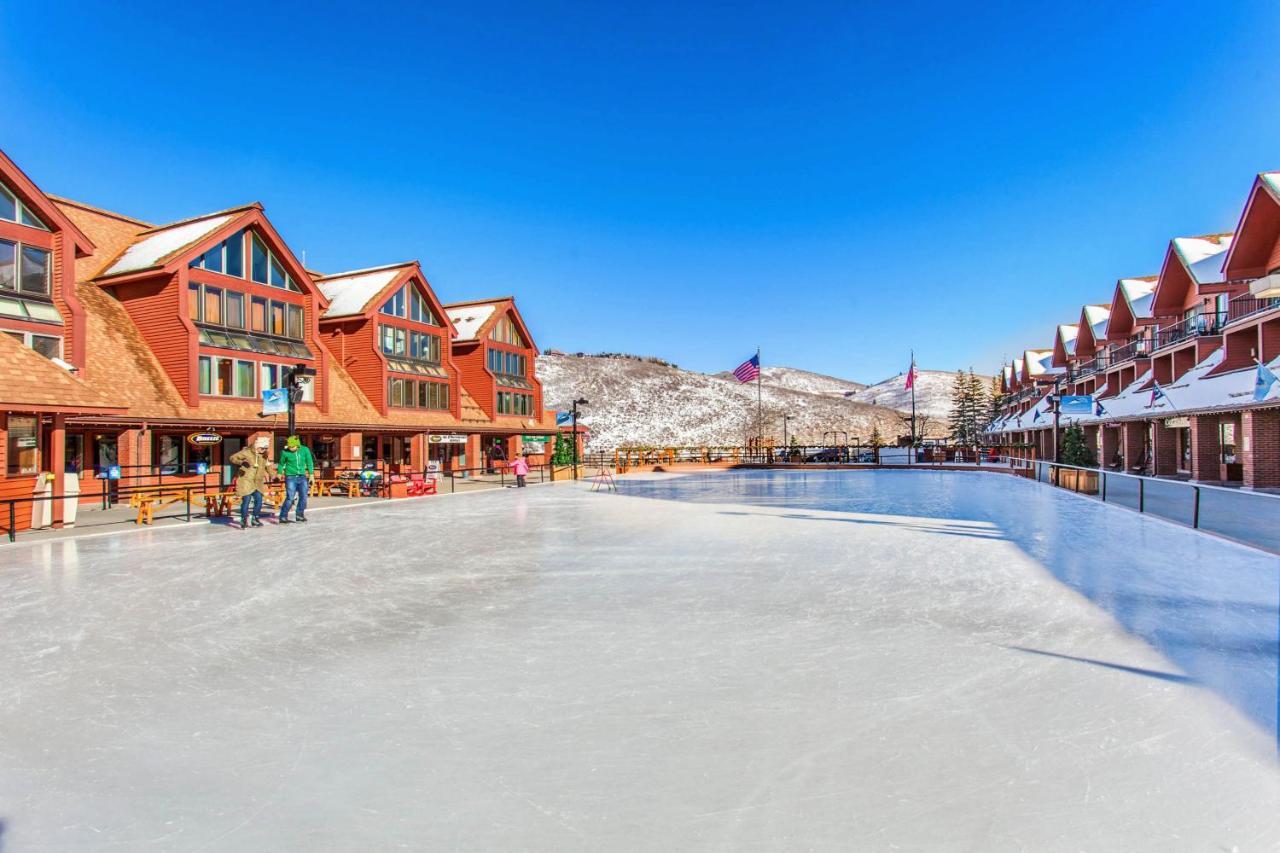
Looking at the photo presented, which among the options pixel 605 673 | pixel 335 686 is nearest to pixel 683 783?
pixel 605 673

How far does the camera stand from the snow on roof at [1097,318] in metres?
39.9

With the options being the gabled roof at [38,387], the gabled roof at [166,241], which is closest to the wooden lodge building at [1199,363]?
the gabled roof at [38,387]

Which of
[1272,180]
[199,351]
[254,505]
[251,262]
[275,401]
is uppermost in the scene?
[1272,180]

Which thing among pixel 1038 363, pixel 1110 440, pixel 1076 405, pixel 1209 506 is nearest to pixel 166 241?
pixel 1209 506

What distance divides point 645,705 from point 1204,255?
114 ft

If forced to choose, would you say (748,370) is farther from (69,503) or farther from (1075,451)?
(69,503)

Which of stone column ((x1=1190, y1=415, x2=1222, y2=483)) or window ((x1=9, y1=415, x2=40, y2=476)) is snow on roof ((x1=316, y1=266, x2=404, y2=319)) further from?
stone column ((x1=1190, y1=415, x2=1222, y2=483))

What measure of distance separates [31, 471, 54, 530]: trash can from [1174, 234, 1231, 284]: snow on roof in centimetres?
3611

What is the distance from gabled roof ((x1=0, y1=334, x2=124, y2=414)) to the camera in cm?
1301

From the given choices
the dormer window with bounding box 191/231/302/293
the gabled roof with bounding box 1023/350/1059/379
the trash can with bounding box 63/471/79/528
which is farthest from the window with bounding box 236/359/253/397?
the gabled roof with bounding box 1023/350/1059/379

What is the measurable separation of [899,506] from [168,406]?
21.0 metres

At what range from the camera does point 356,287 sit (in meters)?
32.2

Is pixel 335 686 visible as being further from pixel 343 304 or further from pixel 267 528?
pixel 343 304

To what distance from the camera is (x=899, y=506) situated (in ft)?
57.5
